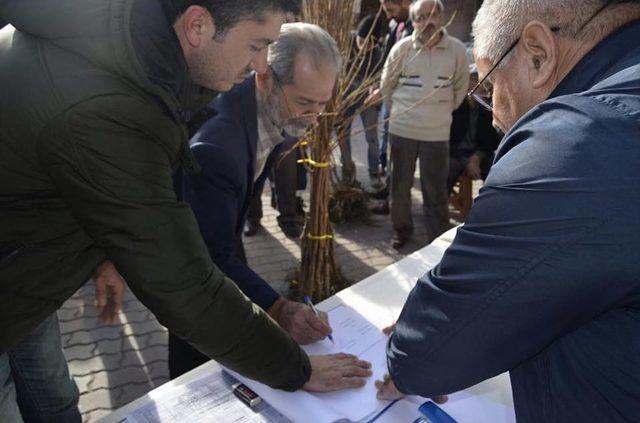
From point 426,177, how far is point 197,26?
3.07m

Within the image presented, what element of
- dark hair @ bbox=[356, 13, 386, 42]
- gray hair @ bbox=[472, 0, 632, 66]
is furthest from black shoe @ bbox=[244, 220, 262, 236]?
gray hair @ bbox=[472, 0, 632, 66]

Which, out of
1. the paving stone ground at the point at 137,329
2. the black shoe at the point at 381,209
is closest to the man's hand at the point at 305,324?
the paving stone ground at the point at 137,329

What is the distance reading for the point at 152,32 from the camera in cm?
98

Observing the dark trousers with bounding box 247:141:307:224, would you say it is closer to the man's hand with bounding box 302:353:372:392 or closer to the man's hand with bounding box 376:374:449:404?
the man's hand with bounding box 302:353:372:392

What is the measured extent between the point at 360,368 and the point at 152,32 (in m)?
0.90

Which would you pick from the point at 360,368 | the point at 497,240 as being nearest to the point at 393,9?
the point at 360,368

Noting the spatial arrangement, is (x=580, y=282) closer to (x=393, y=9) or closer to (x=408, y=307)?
(x=408, y=307)

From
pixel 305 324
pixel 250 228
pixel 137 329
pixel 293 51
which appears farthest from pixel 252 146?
pixel 250 228

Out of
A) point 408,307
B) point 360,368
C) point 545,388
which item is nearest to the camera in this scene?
point 545,388

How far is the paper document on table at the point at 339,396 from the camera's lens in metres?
1.17

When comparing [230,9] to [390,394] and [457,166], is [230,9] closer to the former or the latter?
[390,394]

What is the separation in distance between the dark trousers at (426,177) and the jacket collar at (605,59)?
3093 millimetres

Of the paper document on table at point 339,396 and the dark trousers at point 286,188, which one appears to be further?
the dark trousers at point 286,188

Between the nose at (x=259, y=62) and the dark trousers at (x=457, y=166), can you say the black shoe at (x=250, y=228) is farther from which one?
the nose at (x=259, y=62)
